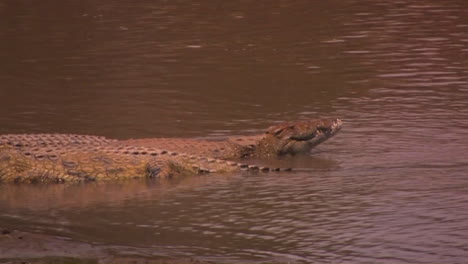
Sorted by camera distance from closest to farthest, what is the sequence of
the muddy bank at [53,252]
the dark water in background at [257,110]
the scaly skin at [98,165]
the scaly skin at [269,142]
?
the muddy bank at [53,252] → the dark water in background at [257,110] → the scaly skin at [98,165] → the scaly skin at [269,142]

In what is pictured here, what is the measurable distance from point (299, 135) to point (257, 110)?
156cm

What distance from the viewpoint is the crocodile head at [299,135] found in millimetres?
9422

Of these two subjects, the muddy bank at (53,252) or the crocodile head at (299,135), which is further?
the crocodile head at (299,135)

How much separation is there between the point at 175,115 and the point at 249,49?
3.35 m

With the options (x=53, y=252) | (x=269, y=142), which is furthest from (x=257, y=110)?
(x=53, y=252)

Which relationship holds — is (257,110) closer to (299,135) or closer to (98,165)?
(299,135)

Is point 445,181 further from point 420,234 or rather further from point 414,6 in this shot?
point 414,6

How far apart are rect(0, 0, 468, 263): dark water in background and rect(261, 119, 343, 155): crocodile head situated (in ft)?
0.40

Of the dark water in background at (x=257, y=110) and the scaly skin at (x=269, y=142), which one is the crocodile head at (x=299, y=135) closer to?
the scaly skin at (x=269, y=142)

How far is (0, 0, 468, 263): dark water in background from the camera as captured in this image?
7.00m

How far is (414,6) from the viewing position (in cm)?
1653

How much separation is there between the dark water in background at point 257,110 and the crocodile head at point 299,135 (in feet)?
0.40

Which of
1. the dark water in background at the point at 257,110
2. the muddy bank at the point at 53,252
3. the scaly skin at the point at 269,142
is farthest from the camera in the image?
the scaly skin at the point at 269,142

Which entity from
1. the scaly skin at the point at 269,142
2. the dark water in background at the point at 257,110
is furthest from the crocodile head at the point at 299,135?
the dark water in background at the point at 257,110
